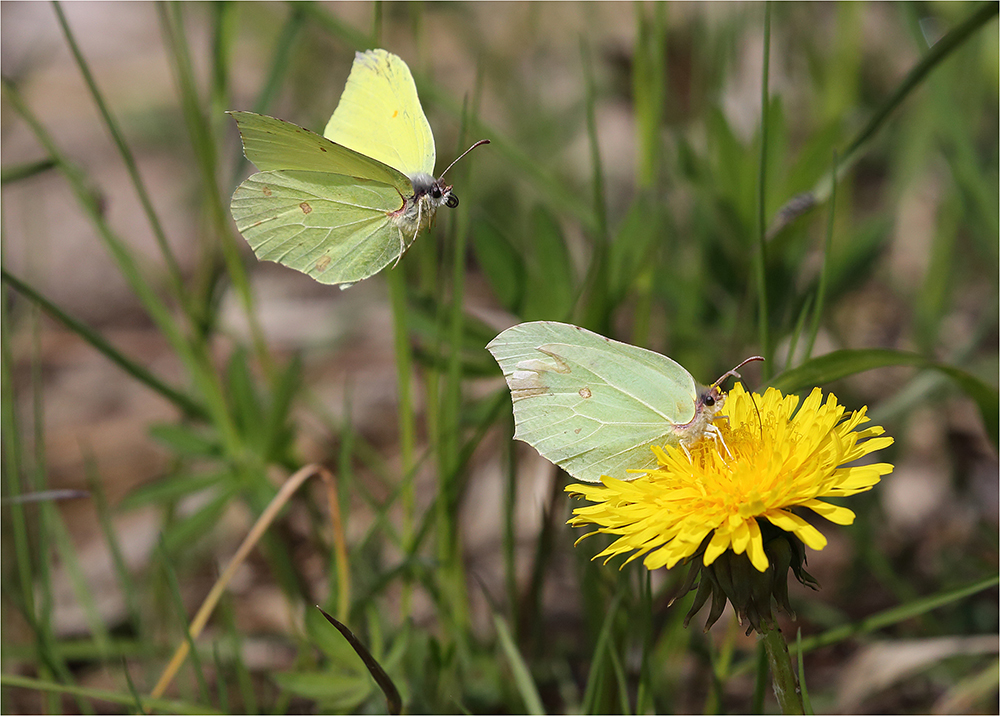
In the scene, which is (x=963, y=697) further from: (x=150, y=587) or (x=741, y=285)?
(x=150, y=587)

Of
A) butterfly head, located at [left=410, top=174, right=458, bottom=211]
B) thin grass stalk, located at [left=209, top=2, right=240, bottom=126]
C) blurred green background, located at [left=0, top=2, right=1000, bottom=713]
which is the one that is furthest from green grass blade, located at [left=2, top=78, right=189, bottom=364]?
butterfly head, located at [left=410, top=174, right=458, bottom=211]

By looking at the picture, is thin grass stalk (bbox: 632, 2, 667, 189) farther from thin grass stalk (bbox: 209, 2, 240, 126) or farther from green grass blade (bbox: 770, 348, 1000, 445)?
thin grass stalk (bbox: 209, 2, 240, 126)

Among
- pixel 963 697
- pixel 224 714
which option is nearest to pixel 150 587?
pixel 224 714

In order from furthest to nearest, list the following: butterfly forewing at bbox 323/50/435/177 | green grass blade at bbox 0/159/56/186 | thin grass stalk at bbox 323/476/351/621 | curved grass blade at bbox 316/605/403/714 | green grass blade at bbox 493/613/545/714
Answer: green grass blade at bbox 0/159/56/186, thin grass stalk at bbox 323/476/351/621, green grass blade at bbox 493/613/545/714, butterfly forewing at bbox 323/50/435/177, curved grass blade at bbox 316/605/403/714

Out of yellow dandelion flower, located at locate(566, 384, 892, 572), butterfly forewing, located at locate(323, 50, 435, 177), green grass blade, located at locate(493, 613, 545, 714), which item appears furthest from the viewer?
green grass blade, located at locate(493, 613, 545, 714)

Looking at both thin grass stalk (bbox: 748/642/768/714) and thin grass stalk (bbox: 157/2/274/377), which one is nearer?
thin grass stalk (bbox: 748/642/768/714)
